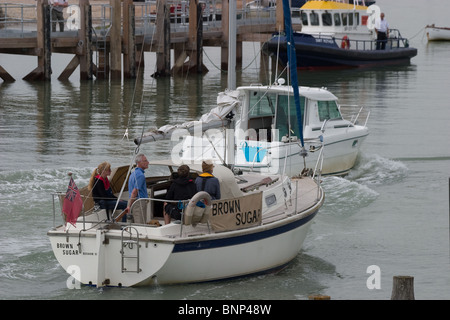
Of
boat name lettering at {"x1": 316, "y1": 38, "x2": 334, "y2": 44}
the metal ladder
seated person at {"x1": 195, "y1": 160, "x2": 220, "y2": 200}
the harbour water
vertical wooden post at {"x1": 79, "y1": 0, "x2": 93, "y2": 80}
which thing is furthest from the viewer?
boat name lettering at {"x1": 316, "y1": 38, "x2": 334, "y2": 44}

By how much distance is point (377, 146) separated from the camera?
87.7 feet

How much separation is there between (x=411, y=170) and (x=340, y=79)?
1992 centimetres

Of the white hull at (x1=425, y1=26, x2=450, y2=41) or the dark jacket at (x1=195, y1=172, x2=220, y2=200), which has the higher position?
the white hull at (x1=425, y1=26, x2=450, y2=41)

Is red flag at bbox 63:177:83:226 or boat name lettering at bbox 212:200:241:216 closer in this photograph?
red flag at bbox 63:177:83:226

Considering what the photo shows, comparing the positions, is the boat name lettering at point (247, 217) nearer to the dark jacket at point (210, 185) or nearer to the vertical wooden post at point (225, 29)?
the dark jacket at point (210, 185)

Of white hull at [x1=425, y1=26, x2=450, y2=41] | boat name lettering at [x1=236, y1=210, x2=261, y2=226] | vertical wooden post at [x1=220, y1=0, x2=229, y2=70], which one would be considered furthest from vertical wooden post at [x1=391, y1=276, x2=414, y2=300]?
white hull at [x1=425, y1=26, x2=450, y2=41]

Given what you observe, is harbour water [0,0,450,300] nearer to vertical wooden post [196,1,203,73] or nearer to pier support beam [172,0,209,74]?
pier support beam [172,0,209,74]

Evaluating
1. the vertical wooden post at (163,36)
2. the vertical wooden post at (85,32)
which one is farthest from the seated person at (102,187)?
the vertical wooden post at (163,36)

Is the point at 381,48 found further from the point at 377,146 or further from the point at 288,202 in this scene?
the point at 288,202

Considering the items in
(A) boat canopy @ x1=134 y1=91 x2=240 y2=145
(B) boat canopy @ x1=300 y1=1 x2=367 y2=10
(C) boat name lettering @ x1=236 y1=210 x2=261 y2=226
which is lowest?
(C) boat name lettering @ x1=236 y1=210 x2=261 y2=226

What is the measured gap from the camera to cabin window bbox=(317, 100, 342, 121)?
72.9ft

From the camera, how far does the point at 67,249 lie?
13109mm

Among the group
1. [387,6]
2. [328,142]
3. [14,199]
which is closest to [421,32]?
[387,6]

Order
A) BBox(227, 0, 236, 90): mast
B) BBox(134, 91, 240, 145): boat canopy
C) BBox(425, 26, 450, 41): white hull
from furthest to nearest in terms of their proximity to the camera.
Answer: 1. BBox(425, 26, 450, 41): white hull
2. BBox(227, 0, 236, 90): mast
3. BBox(134, 91, 240, 145): boat canopy
